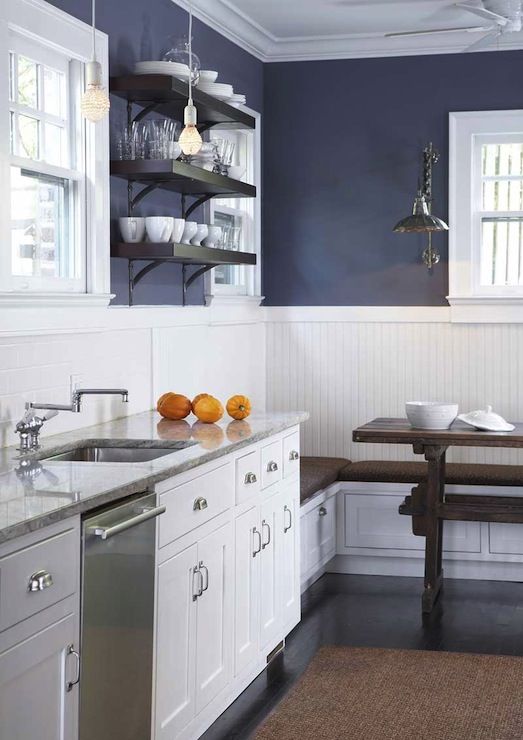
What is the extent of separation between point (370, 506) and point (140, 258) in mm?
2180

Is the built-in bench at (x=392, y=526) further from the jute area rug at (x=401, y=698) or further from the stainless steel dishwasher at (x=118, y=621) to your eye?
the stainless steel dishwasher at (x=118, y=621)

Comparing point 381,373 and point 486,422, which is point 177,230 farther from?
point 381,373

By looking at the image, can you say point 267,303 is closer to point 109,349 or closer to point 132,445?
point 109,349

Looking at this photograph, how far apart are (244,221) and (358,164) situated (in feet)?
2.49

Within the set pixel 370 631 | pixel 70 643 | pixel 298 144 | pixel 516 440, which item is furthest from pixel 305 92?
pixel 70 643

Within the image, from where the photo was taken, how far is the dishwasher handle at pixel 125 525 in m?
2.68

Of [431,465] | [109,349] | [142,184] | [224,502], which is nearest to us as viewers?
[224,502]

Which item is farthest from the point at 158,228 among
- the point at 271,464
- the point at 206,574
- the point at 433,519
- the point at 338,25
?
the point at 338,25

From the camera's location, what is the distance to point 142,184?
483cm

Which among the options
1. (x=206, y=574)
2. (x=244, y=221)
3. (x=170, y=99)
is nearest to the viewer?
(x=206, y=574)

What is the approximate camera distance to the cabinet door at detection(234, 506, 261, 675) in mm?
3910

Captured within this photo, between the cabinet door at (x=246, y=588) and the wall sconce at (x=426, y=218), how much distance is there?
7.69 ft

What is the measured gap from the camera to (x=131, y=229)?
456cm

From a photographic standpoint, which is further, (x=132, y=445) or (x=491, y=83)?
(x=491, y=83)
